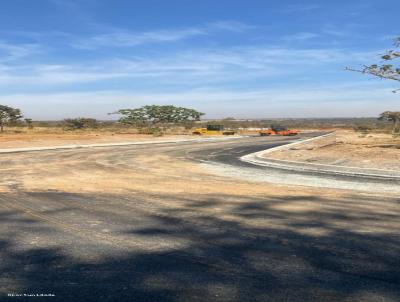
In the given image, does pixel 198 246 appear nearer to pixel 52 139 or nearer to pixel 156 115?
pixel 52 139

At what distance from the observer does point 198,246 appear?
19.5 ft

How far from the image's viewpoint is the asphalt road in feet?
14.5

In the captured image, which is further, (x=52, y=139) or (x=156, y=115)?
(x=156, y=115)

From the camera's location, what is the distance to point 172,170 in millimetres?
16531

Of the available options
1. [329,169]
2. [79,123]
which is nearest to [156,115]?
[79,123]

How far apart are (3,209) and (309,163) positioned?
12.3 meters

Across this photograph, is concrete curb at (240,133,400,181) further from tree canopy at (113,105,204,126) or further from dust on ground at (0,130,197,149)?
tree canopy at (113,105,204,126)

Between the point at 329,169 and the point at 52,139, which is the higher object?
the point at 52,139

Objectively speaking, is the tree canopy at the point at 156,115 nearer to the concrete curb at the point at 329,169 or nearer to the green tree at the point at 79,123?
the green tree at the point at 79,123

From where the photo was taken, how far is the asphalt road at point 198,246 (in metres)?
4.42

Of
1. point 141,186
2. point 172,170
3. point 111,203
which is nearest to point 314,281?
point 111,203

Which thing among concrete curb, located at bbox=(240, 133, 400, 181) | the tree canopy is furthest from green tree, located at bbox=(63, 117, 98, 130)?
concrete curb, located at bbox=(240, 133, 400, 181)

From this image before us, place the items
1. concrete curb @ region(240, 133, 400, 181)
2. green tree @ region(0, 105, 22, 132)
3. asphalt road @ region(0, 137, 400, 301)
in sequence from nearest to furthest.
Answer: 1. asphalt road @ region(0, 137, 400, 301)
2. concrete curb @ region(240, 133, 400, 181)
3. green tree @ region(0, 105, 22, 132)

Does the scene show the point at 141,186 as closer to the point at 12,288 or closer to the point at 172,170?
the point at 172,170
